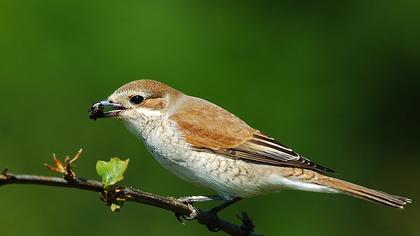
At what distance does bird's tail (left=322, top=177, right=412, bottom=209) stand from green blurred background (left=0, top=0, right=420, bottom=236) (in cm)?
186

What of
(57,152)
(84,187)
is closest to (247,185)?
(84,187)

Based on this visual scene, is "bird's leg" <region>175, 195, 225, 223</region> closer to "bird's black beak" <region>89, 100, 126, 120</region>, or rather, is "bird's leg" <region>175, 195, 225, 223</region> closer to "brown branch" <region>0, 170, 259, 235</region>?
"brown branch" <region>0, 170, 259, 235</region>

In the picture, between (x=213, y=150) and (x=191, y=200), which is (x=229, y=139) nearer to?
(x=213, y=150)

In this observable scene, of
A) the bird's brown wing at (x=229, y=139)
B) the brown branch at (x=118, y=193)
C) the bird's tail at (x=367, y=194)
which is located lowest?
the brown branch at (x=118, y=193)

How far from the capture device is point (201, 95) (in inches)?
256

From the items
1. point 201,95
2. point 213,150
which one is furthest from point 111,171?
point 201,95

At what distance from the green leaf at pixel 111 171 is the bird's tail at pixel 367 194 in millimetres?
1507

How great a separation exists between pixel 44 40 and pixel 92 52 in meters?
0.35

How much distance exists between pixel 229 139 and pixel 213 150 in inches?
4.9

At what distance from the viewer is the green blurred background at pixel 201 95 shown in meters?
6.19

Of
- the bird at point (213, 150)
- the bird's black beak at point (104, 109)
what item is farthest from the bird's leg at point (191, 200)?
the bird's black beak at point (104, 109)

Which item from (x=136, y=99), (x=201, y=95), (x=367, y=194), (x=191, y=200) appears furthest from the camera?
(x=201, y=95)

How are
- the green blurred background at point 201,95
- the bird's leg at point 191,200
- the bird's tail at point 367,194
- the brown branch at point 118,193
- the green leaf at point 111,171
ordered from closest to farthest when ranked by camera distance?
the brown branch at point 118,193, the green leaf at point 111,171, the bird's leg at point 191,200, the bird's tail at point 367,194, the green blurred background at point 201,95

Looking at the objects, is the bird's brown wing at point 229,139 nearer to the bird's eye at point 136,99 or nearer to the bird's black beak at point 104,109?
the bird's eye at point 136,99
